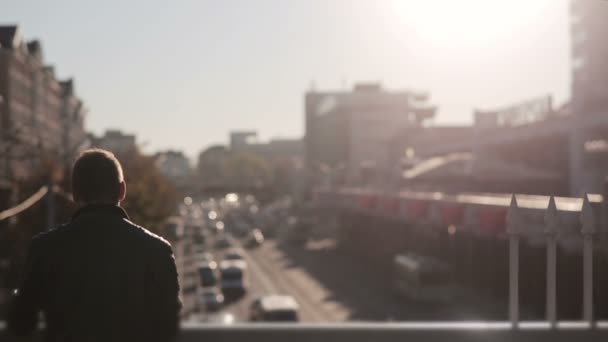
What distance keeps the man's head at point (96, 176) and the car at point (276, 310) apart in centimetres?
2384

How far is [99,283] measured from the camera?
8.84 feet

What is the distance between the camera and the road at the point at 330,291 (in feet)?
95.2

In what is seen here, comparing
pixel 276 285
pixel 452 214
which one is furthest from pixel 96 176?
pixel 276 285

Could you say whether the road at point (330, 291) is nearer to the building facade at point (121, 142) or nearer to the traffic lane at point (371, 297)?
the traffic lane at point (371, 297)

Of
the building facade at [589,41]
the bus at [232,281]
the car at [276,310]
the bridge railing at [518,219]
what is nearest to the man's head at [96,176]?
the bridge railing at [518,219]

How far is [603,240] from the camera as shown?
539 cm

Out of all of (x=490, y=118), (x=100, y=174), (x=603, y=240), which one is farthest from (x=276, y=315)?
(x=490, y=118)

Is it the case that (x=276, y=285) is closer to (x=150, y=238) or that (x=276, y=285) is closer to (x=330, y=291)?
(x=330, y=291)

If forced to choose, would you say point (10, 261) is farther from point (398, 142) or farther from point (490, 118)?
point (398, 142)

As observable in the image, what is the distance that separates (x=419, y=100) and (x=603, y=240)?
14082 centimetres

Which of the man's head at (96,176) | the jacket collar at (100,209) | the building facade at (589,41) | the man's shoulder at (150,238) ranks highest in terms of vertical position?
the building facade at (589,41)

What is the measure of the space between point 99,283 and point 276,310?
80.3 feet

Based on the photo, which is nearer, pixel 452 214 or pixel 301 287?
pixel 452 214

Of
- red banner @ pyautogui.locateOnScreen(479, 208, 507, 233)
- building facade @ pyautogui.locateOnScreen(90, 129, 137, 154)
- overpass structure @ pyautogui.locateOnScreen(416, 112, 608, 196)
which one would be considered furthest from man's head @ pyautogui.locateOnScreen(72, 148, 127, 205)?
overpass structure @ pyautogui.locateOnScreen(416, 112, 608, 196)
